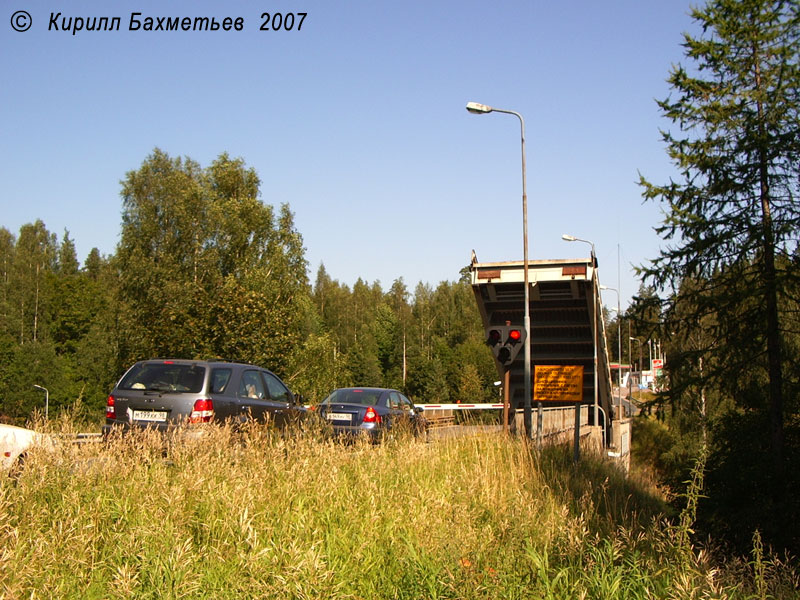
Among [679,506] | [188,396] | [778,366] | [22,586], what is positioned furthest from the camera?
[778,366]

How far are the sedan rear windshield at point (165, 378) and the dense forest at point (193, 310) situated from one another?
1209mm

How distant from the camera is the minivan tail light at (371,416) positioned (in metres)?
14.4

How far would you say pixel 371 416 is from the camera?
14.5 meters

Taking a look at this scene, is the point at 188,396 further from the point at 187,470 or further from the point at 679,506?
the point at 679,506

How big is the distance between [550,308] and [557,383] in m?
1.91

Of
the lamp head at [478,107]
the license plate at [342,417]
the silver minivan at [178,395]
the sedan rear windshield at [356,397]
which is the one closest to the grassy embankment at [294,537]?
the silver minivan at [178,395]

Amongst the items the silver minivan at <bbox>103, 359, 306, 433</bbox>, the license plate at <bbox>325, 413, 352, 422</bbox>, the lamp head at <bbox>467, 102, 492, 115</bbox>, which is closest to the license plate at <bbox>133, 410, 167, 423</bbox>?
the silver minivan at <bbox>103, 359, 306, 433</bbox>

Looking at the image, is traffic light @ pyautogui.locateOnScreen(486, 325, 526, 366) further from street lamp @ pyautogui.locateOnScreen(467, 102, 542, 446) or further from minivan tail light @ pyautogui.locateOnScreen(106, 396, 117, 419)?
minivan tail light @ pyautogui.locateOnScreen(106, 396, 117, 419)

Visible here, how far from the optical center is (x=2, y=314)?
61.1 m

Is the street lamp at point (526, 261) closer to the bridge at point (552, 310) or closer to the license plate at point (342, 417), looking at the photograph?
the bridge at point (552, 310)

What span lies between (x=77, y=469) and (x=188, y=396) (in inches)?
152

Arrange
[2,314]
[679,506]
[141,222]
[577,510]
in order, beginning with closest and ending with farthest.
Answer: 1. [577,510]
2. [679,506]
3. [141,222]
4. [2,314]

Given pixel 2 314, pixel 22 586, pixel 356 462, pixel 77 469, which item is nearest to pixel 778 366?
pixel 356 462

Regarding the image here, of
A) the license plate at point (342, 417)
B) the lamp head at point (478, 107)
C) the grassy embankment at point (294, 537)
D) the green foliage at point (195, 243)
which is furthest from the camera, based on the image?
the green foliage at point (195, 243)
